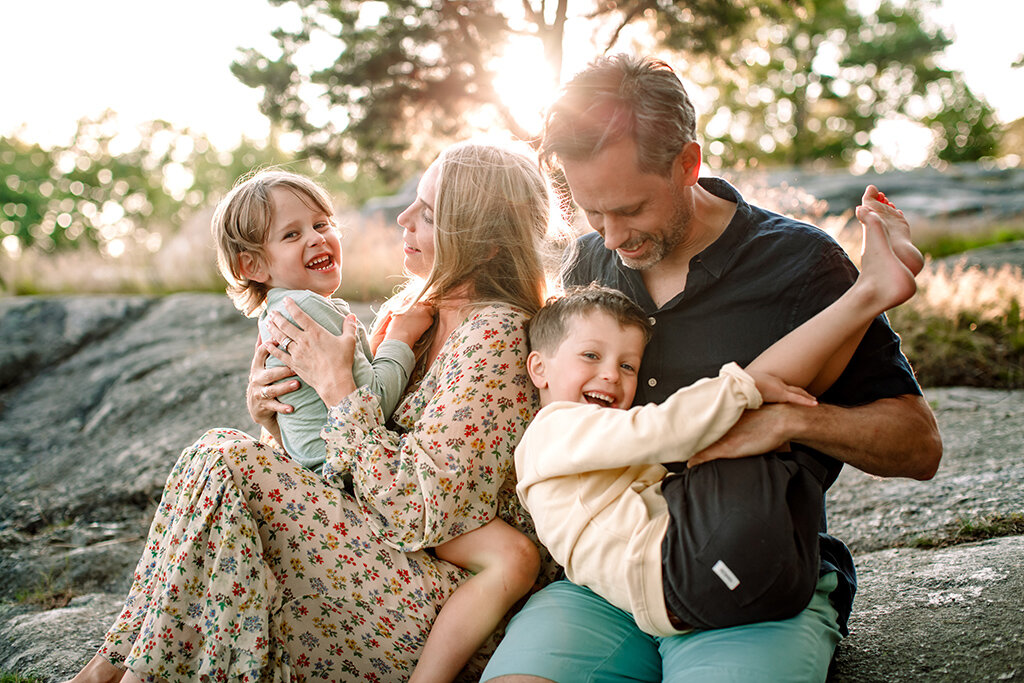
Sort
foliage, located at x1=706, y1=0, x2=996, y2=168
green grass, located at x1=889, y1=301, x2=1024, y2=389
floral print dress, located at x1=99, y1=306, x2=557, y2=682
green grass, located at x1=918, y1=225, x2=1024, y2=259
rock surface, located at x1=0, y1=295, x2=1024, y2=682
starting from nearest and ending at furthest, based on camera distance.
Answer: floral print dress, located at x1=99, y1=306, x2=557, y2=682, rock surface, located at x1=0, y1=295, x2=1024, y2=682, green grass, located at x1=889, y1=301, x2=1024, y2=389, green grass, located at x1=918, y1=225, x2=1024, y2=259, foliage, located at x1=706, y1=0, x2=996, y2=168

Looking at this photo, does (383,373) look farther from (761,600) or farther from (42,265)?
(42,265)

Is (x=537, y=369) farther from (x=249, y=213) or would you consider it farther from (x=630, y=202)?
(x=249, y=213)

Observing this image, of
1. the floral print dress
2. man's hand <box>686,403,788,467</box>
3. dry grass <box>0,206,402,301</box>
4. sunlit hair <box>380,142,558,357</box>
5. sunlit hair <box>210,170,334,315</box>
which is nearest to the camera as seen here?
man's hand <box>686,403,788,467</box>

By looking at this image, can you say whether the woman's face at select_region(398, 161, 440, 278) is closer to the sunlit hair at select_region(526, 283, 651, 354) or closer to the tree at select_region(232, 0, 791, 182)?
the sunlit hair at select_region(526, 283, 651, 354)

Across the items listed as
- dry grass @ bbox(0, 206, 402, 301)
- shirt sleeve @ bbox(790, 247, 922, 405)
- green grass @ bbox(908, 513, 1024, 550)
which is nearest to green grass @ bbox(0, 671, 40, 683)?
shirt sleeve @ bbox(790, 247, 922, 405)

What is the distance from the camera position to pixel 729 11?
24.4 ft

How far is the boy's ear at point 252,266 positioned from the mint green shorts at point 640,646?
1.47 meters

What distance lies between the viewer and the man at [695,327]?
5.88 ft

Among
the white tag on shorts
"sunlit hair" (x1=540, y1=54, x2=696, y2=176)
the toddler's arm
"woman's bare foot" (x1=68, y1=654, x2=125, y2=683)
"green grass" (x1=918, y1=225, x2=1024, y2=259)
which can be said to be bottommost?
"green grass" (x1=918, y1=225, x2=1024, y2=259)

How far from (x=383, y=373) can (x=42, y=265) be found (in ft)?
31.9

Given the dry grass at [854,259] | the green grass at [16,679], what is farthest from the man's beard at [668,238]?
the green grass at [16,679]

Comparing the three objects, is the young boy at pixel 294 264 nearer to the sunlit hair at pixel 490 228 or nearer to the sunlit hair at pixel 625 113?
the sunlit hair at pixel 490 228

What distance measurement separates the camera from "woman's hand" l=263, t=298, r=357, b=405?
87.1 inches

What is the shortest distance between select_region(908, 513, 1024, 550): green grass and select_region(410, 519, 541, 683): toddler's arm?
176 cm
